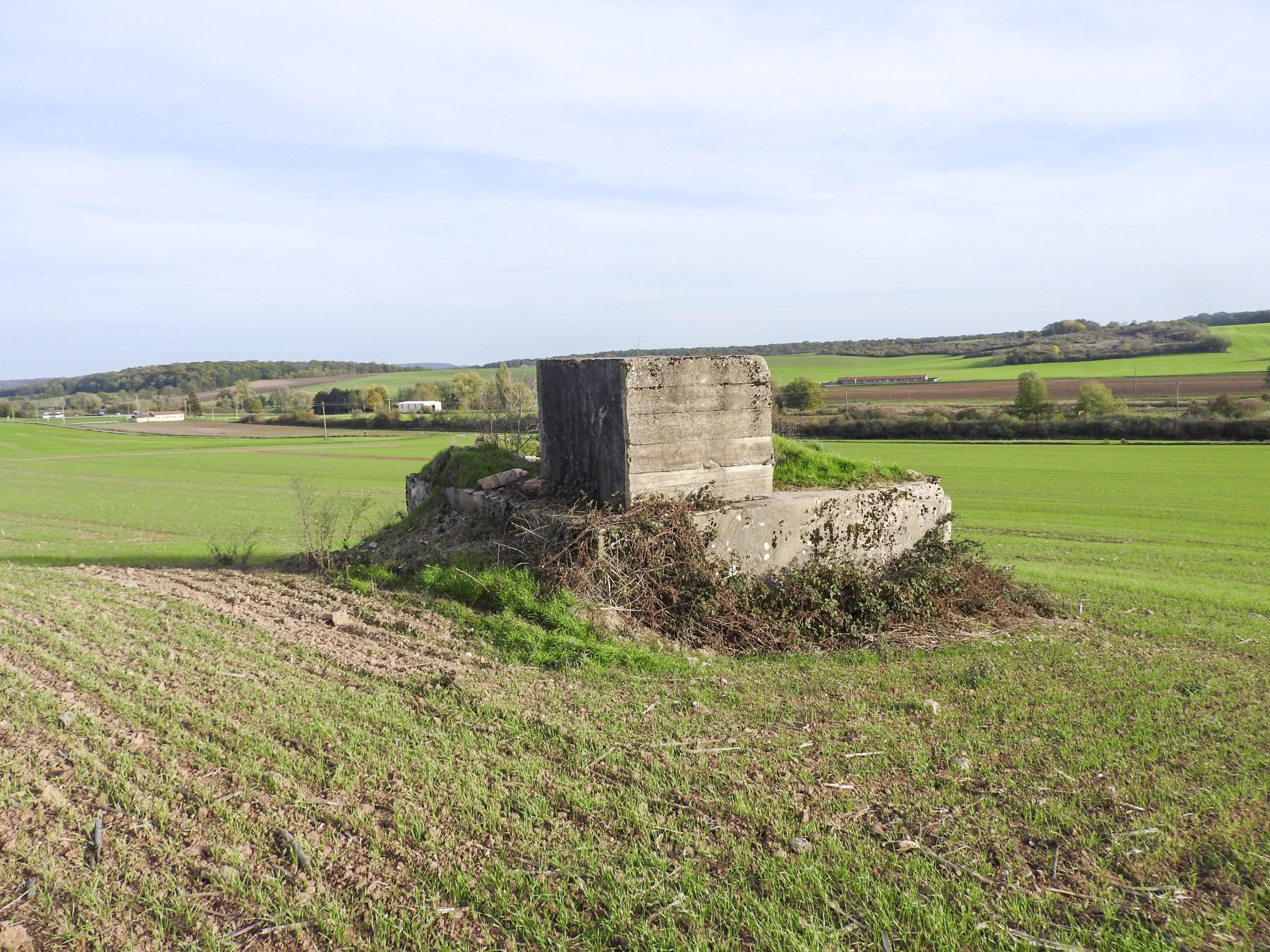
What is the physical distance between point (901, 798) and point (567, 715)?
253cm

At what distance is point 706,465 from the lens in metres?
10.5

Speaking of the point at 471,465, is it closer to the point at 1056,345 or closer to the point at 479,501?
the point at 479,501

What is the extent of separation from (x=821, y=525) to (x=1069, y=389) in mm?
68265

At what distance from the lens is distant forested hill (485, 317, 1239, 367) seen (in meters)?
105

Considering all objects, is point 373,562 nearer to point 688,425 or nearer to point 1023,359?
point 688,425

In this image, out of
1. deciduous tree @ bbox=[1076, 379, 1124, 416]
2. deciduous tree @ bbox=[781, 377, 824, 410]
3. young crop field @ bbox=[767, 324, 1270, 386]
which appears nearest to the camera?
deciduous tree @ bbox=[1076, 379, 1124, 416]

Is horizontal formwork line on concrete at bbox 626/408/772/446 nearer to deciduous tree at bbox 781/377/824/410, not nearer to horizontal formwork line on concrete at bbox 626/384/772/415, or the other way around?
horizontal formwork line on concrete at bbox 626/384/772/415

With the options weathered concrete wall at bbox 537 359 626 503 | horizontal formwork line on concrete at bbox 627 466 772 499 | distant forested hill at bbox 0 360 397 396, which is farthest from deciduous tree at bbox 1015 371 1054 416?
distant forested hill at bbox 0 360 397 396

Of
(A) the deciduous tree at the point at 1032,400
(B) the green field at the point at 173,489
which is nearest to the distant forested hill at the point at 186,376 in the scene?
(B) the green field at the point at 173,489

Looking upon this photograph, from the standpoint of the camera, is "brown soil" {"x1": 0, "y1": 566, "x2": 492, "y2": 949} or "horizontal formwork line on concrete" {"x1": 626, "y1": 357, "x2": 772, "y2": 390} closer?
"brown soil" {"x1": 0, "y1": 566, "x2": 492, "y2": 949}

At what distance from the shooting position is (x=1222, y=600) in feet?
38.1

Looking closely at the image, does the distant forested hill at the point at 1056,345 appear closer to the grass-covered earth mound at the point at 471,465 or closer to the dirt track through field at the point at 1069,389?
the dirt track through field at the point at 1069,389

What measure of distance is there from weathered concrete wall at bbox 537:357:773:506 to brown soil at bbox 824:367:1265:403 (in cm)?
6159

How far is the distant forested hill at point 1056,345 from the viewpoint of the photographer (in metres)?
105
